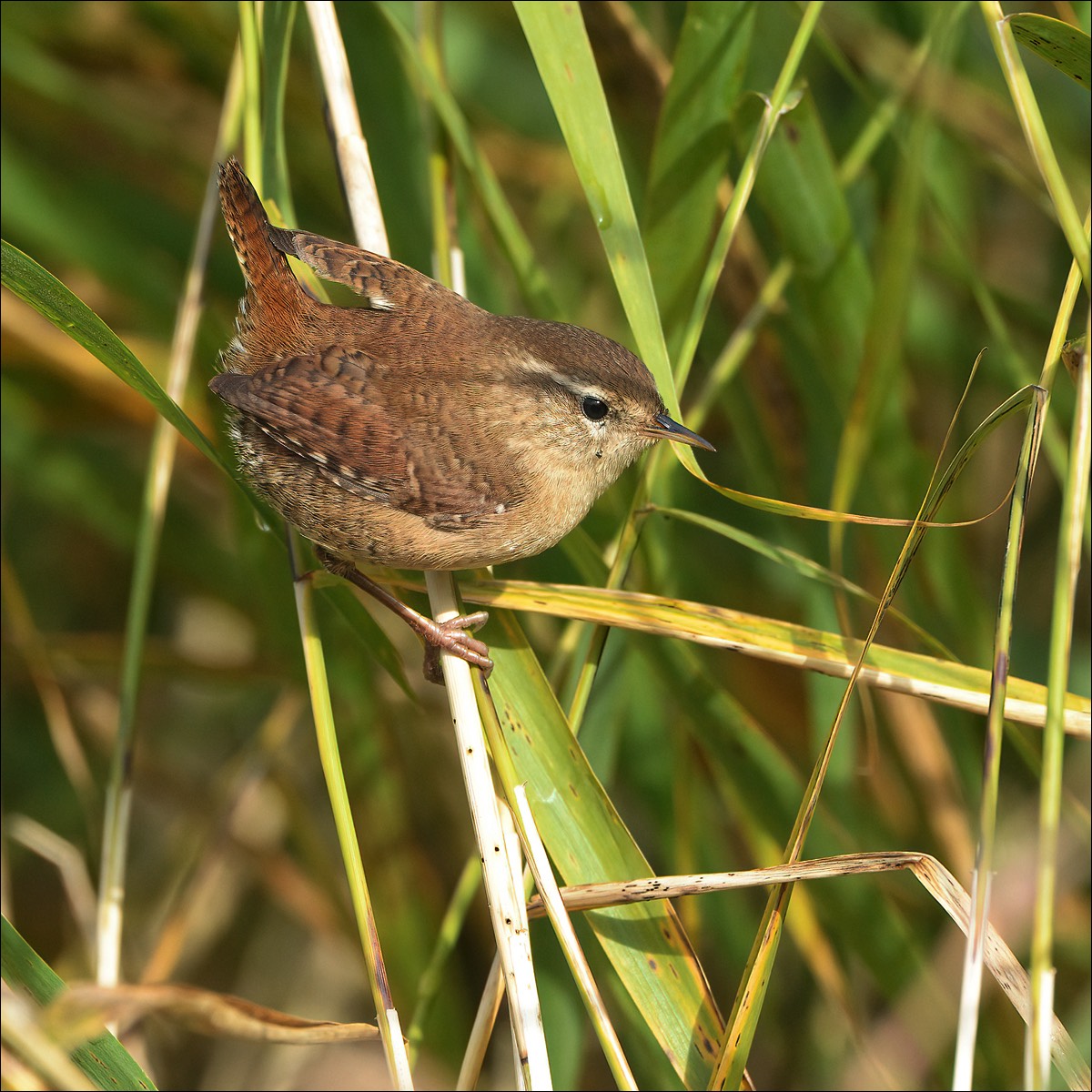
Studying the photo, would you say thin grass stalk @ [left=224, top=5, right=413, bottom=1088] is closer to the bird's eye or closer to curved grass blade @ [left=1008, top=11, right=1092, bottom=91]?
the bird's eye

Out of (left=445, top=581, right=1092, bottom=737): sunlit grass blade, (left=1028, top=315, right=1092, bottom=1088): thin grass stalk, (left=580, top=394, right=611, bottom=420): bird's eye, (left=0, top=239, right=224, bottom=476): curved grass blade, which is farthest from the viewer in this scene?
(left=580, top=394, right=611, bottom=420): bird's eye

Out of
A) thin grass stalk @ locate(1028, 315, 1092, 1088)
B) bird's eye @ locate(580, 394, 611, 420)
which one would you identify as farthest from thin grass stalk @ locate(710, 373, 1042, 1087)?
bird's eye @ locate(580, 394, 611, 420)

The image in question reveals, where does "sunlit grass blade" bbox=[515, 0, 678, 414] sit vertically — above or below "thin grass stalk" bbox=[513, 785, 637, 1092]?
above

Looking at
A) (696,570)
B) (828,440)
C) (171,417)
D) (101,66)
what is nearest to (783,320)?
(828,440)

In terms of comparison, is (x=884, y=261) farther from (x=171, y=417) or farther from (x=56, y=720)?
(x=56, y=720)

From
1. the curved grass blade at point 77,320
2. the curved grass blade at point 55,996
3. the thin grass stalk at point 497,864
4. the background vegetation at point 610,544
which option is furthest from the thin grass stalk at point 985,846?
the curved grass blade at point 77,320

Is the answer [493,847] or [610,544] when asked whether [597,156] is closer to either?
[610,544]

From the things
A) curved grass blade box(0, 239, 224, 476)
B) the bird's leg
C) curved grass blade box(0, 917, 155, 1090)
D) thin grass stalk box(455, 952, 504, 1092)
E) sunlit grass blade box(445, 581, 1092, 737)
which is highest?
curved grass blade box(0, 239, 224, 476)

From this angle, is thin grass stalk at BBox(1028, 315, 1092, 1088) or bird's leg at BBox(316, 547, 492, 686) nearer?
thin grass stalk at BBox(1028, 315, 1092, 1088)
